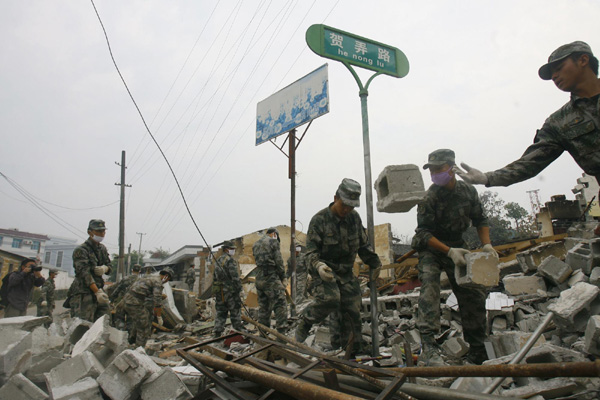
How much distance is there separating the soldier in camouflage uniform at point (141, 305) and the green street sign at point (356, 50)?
15.7ft

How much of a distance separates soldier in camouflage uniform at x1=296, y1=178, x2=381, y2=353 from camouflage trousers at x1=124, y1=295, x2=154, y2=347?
3545 millimetres

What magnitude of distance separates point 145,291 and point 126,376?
12.2 feet

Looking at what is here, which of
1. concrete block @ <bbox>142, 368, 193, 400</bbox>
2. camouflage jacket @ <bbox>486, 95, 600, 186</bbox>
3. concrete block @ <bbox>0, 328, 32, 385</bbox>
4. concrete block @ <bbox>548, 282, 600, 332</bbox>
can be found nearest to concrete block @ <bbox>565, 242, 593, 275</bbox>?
concrete block @ <bbox>548, 282, 600, 332</bbox>

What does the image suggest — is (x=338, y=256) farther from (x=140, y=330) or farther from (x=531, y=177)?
(x=140, y=330)

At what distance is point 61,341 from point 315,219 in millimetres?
3305

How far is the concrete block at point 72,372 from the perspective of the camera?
2846 mm

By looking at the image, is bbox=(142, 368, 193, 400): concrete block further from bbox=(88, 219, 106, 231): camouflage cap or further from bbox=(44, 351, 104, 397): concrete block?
bbox=(88, 219, 106, 231): camouflage cap

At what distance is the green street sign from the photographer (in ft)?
12.7

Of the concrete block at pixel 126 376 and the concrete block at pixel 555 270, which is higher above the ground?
the concrete block at pixel 555 270

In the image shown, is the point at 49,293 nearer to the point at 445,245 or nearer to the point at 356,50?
the point at 356,50

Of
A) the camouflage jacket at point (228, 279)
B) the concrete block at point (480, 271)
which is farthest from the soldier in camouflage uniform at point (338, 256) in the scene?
the camouflage jacket at point (228, 279)

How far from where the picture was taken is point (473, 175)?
97.8 inches

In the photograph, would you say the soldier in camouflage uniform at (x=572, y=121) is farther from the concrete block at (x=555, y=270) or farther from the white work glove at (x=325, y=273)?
the concrete block at (x=555, y=270)

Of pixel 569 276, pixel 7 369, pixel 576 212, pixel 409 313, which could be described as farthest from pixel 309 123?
pixel 576 212
